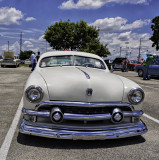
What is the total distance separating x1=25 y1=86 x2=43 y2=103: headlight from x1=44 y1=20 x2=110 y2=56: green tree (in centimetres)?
4083

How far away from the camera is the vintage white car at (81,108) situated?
317cm

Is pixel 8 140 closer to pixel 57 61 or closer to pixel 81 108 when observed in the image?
pixel 81 108

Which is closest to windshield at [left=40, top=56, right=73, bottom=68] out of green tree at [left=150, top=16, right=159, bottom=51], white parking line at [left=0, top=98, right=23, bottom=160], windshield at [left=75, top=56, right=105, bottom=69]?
windshield at [left=75, top=56, right=105, bottom=69]

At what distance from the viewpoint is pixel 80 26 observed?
149 ft

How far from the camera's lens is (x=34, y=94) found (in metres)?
3.37

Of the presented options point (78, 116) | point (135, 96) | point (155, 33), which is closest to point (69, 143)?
point (78, 116)

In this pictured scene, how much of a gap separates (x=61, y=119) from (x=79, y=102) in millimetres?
363

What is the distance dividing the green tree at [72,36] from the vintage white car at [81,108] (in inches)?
1599

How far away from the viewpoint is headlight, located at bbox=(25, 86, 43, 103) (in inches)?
130

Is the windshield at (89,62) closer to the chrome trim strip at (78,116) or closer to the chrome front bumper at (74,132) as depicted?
the chrome trim strip at (78,116)

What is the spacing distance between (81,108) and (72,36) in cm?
4214

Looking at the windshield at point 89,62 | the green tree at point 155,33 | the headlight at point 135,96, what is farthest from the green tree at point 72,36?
the headlight at point 135,96

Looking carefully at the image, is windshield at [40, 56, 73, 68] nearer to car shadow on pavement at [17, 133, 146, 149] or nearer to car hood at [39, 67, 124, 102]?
car hood at [39, 67, 124, 102]

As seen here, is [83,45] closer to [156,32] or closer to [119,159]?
[156,32]
